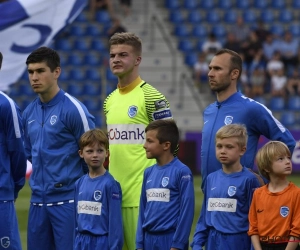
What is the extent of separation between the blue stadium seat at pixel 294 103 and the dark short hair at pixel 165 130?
59.4ft

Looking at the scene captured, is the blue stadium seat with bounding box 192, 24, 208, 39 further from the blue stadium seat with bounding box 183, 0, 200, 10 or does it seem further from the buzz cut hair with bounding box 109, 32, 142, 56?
the buzz cut hair with bounding box 109, 32, 142, 56

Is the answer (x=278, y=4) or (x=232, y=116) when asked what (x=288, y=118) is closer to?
(x=278, y=4)

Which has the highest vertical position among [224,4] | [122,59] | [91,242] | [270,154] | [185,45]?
[224,4]

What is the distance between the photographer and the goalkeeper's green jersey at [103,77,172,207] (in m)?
7.48

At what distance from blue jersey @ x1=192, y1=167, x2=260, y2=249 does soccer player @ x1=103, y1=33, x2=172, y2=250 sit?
0.77 m

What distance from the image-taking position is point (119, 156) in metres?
7.50

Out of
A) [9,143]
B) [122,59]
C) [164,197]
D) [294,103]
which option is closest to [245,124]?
[164,197]

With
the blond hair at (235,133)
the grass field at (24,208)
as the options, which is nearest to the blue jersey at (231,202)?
the blond hair at (235,133)

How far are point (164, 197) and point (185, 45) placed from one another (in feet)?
63.2

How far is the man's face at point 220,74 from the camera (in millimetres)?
7277

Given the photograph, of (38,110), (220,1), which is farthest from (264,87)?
(38,110)

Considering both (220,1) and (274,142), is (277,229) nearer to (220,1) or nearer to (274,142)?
(274,142)

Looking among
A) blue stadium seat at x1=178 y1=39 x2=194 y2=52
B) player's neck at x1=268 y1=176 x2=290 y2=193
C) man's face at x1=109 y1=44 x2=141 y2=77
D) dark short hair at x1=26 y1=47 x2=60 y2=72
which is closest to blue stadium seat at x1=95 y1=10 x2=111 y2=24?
blue stadium seat at x1=178 y1=39 x2=194 y2=52

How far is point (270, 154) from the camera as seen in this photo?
6656mm
